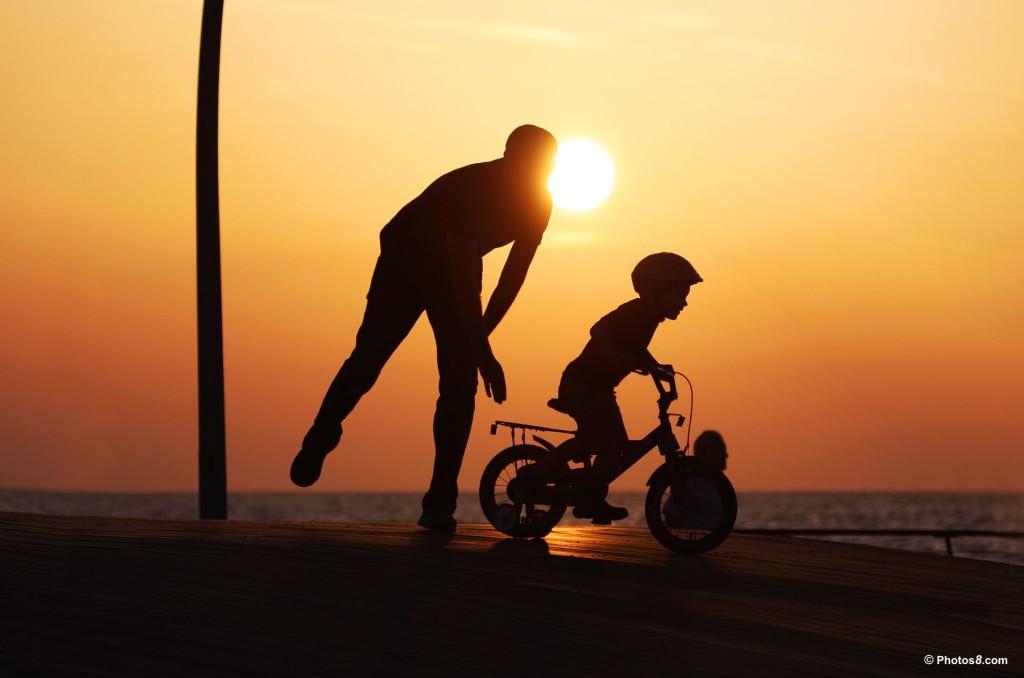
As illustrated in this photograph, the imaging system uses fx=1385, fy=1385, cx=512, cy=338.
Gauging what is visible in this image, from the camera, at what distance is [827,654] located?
5.30m

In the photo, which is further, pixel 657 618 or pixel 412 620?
pixel 657 618

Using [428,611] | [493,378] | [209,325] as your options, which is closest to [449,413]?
[493,378]

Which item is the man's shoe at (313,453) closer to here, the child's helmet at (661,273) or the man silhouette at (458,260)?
the man silhouette at (458,260)

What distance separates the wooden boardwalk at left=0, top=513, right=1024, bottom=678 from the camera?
14.6ft

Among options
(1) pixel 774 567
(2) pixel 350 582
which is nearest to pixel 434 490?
(1) pixel 774 567

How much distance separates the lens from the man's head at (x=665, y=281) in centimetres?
796

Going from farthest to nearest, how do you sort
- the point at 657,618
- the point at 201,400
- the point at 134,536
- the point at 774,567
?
the point at 201,400, the point at 774,567, the point at 134,536, the point at 657,618

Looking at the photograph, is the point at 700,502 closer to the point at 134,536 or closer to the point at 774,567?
the point at 774,567

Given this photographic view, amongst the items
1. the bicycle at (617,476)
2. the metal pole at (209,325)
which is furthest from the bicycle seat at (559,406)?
the metal pole at (209,325)

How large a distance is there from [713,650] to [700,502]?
10.1ft

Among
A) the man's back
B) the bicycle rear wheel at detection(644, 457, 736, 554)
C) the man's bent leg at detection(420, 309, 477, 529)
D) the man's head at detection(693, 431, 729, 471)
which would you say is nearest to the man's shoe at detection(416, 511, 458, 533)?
the man's bent leg at detection(420, 309, 477, 529)

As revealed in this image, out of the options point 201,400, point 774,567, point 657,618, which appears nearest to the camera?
Result: point 657,618

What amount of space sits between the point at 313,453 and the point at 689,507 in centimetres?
228

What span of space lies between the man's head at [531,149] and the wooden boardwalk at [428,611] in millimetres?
2141
